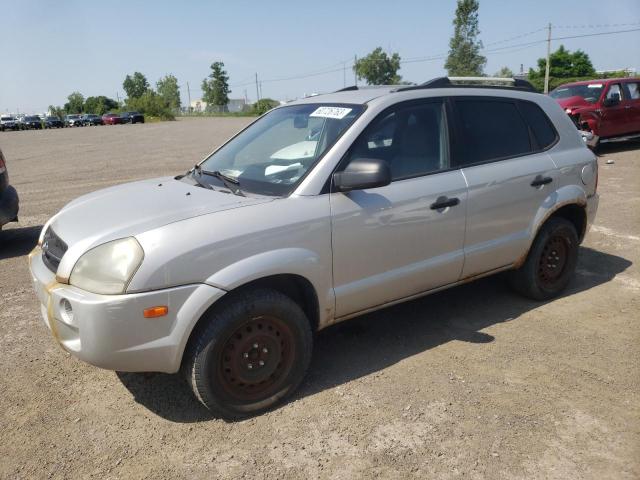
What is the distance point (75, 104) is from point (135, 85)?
1237 centimetres

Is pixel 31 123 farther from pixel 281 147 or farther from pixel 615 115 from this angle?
pixel 281 147

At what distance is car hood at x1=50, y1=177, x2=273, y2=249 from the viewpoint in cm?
287

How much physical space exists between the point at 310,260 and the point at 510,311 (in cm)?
216

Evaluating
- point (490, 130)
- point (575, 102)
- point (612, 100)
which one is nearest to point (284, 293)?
point (490, 130)

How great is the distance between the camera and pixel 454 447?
9.20 feet

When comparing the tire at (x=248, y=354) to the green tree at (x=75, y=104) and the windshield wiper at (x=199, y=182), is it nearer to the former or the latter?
the windshield wiper at (x=199, y=182)

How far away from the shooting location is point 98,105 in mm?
98500

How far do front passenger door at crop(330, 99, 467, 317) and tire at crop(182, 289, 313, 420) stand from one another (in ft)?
1.26

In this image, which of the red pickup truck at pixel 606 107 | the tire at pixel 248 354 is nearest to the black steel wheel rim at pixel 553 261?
the tire at pixel 248 354

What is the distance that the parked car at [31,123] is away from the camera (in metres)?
55.7

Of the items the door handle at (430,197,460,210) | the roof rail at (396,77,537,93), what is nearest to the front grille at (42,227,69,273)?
the door handle at (430,197,460,210)

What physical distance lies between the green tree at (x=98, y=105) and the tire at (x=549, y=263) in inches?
4020

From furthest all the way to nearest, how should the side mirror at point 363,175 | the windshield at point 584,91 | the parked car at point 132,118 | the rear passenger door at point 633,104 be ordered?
the parked car at point 132,118 < the rear passenger door at point 633,104 < the windshield at point 584,91 < the side mirror at point 363,175

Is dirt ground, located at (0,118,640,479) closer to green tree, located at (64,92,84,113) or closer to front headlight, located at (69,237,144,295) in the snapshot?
front headlight, located at (69,237,144,295)
